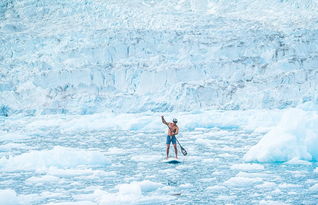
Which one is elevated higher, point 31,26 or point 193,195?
point 31,26

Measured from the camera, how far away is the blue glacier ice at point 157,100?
5.95 m

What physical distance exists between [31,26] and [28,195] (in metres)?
20.1

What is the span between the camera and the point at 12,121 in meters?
17.8

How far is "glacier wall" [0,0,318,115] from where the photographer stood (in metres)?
17.5

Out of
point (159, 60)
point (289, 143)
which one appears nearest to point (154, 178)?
point (289, 143)

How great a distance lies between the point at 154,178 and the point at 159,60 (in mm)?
13843

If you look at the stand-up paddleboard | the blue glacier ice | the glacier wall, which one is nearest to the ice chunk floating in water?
the blue glacier ice

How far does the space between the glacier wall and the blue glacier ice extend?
2.0 inches

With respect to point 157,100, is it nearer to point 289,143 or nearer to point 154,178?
point 289,143

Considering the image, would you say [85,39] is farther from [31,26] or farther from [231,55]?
[231,55]

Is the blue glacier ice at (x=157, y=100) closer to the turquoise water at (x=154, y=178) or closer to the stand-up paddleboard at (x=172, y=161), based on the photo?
the turquoise water at (x=154, y=178)

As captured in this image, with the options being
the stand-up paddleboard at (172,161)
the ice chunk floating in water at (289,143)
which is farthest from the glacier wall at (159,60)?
the stand-up paddleboard at (172,161)

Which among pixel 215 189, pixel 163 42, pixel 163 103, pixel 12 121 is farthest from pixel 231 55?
pixel 215 189

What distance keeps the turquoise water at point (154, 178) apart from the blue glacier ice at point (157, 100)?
0.02 metres
